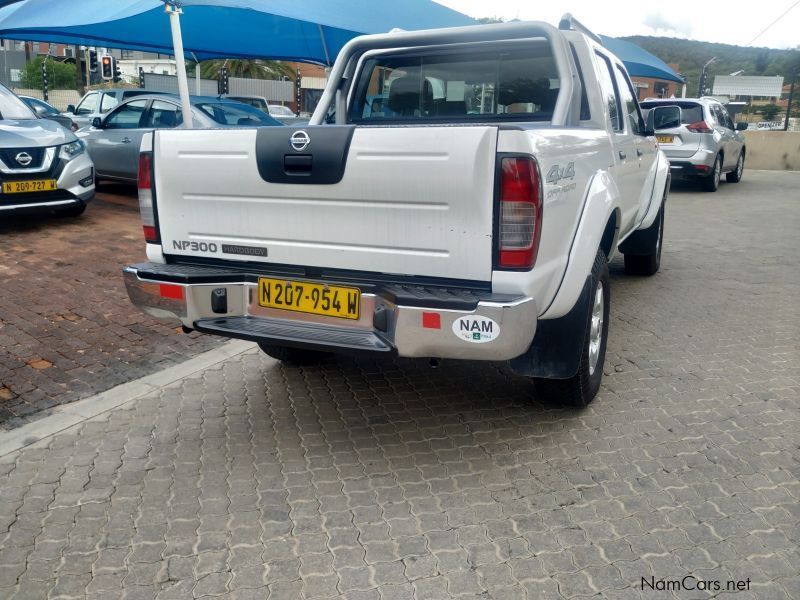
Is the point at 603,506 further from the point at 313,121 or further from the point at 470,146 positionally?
the point at 313,121

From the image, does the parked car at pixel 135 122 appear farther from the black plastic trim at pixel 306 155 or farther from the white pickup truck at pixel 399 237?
the black plastic trim at pixel 306 155

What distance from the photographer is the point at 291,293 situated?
3350mm

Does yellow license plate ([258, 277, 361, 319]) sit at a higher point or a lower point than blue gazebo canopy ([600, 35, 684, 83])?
lower

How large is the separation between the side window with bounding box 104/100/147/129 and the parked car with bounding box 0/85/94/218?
1901 millimetres

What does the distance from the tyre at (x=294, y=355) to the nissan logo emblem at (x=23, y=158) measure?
5039mm

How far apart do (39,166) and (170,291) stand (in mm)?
5823

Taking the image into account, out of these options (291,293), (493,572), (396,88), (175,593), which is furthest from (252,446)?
(396,88)

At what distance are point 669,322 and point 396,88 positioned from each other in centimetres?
267

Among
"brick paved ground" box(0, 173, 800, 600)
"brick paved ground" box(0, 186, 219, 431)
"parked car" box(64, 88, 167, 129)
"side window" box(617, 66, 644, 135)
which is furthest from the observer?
"parked car" box(64, 88, 167, 129)

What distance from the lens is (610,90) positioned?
4.89 metres

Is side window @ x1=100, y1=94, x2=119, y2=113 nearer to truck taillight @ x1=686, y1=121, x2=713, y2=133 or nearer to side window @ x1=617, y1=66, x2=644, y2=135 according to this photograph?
truck taillight @ x1=686, y1=121, x2=713, y2=133

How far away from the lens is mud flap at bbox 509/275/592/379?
11.4ft

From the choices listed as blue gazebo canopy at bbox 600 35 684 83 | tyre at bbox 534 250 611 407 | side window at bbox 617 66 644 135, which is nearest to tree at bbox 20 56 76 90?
blue gazebo canopy at bbox 600 35 684 83

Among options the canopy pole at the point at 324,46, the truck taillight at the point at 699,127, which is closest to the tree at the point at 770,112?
the truck taillight at the point at 699,127
